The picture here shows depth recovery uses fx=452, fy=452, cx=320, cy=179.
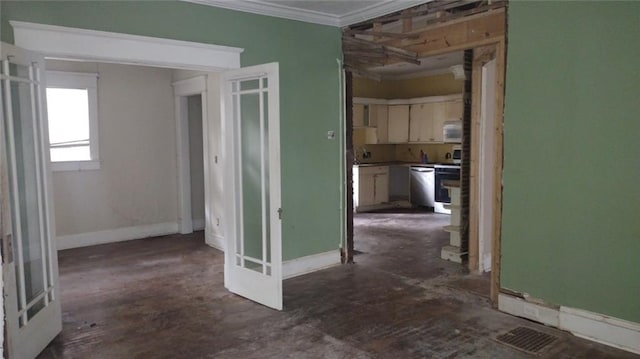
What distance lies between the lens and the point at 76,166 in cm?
627

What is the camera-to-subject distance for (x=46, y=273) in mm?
3502

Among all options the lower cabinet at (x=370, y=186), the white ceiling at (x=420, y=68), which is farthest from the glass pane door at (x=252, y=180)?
the lower cabinet at (x=370, y=186)

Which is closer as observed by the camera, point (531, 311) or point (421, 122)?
point (531, 311)

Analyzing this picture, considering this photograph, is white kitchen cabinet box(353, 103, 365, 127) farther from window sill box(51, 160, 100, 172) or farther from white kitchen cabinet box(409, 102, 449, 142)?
window sill box(51, 160, 100, 172)

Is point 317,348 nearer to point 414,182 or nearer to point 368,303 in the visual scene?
point 368,303

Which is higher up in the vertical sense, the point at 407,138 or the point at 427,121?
the point at 427,121

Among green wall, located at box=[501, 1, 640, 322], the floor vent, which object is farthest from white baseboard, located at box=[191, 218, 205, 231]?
the floor vent

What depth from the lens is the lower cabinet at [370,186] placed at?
9.15m

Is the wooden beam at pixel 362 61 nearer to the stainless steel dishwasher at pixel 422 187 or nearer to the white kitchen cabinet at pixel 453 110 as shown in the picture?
the white kitchen cabinet at pixel 453 110

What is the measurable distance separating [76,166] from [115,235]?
1.13 metres

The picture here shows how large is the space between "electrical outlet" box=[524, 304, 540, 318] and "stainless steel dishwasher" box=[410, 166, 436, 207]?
17.8 ft

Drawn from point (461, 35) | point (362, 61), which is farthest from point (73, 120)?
point (461, 35)

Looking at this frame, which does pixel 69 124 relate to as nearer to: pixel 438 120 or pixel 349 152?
pixel 349 152

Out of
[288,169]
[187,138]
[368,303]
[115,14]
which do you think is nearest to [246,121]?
[288,169]
